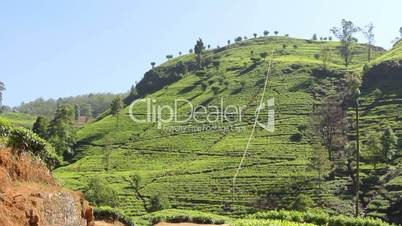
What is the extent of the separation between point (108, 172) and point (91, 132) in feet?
91.0

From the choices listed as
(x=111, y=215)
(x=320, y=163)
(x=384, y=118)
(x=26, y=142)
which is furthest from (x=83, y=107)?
(x=26, y=142)

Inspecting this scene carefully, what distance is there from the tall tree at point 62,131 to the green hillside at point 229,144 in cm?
299

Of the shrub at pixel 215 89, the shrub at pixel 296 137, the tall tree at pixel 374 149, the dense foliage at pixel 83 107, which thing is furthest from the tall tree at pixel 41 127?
the dense foliage at pixel 83 107

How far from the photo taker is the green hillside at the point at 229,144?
62.7m

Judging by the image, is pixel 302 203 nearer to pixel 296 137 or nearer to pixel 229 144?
pixel 296 137

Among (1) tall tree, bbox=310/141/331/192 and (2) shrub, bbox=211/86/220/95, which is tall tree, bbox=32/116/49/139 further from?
(1) tall tree, bbox=310/141/331/192

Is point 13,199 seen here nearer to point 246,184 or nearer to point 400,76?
point 246,184

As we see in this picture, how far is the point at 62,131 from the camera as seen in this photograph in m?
85.1

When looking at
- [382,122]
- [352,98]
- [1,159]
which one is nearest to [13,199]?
[1,159]

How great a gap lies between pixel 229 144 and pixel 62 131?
2636cm

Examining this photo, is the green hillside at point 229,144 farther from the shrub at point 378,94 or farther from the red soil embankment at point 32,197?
the red soil embankment at point 32,197

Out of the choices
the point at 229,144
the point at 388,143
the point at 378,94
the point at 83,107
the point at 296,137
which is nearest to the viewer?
the point at 388,143

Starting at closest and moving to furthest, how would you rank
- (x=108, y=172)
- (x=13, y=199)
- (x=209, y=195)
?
(x=13, y=199), (x=209, y=195), (x=108, y=172)

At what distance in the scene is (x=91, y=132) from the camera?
103500mm
